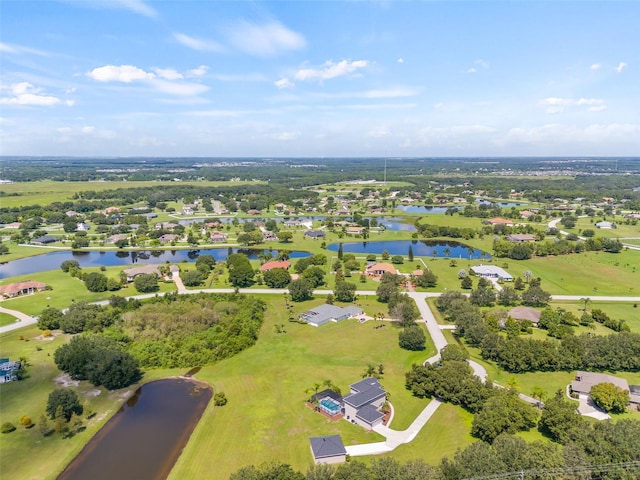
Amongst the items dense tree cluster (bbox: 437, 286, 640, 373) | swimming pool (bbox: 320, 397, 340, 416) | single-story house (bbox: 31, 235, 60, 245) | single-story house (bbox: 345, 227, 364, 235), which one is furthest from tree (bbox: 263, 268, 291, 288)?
single-story house (bbox: 31, 235, 60, 245)

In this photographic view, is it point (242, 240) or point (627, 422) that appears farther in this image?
point (242, 240)

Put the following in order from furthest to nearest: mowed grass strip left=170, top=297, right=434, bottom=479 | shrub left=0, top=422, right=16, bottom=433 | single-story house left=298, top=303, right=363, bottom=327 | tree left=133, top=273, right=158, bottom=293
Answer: tree left=133, top=273, right=158, bottom=293 → single-story house left=298, top=303, right=363, bottom=327 → shrub left=0, top=422, right=16, bottom=433 → mowed grass strip left=170, top=297, right=434, bottom=479

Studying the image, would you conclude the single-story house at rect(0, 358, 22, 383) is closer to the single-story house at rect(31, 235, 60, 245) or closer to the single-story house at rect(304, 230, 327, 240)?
the single-story house at rect(31, 235, 60, 245)

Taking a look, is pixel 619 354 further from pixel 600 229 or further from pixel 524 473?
pixel 600 229

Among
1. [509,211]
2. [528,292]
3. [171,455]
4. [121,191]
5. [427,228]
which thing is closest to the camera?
[171,455]

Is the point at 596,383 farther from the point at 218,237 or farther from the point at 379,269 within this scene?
the point at 218,237

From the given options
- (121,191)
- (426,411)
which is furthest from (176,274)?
(121,191)

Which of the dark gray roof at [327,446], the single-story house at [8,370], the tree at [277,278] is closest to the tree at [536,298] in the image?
the tree at [277,278]
